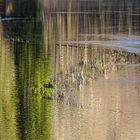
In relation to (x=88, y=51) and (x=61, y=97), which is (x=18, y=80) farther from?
(x=88, y=51)

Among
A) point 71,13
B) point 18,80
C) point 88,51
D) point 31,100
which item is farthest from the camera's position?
point 71,13

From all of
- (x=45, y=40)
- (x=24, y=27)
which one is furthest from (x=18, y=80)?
(x=24, y=27)

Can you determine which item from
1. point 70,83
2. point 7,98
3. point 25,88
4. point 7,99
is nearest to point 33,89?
point 25,88

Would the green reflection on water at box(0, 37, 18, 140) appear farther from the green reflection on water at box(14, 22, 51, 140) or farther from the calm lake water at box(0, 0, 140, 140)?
the green reflection on water at box(14, 22, 51, 140)

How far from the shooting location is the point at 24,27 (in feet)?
164

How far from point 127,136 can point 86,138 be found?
1006 mm

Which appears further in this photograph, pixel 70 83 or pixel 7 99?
pixel 70 83

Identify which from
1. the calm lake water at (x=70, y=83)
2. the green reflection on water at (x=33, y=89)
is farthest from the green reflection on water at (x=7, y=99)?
the green reflection on water at (x=33, y=89)

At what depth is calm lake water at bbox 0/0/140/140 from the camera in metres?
18.1

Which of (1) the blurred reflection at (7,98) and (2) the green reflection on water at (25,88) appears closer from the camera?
(1) the blurred reflection at (7,98)

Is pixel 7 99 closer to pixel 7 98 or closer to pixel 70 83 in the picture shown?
pixel 7 98

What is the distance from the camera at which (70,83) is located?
24.0 metres

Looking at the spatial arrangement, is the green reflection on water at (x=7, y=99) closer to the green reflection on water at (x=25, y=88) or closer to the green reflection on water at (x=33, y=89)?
the green reflection on water at (x=25, y=88)

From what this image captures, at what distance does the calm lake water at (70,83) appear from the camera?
18.1 meters
